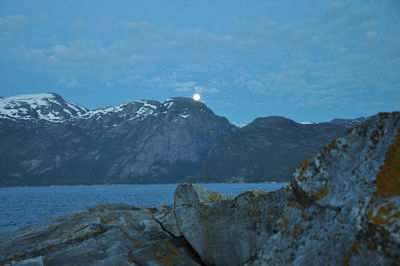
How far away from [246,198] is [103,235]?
5.70m

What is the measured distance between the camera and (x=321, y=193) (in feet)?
16.5

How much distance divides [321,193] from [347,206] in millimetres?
529

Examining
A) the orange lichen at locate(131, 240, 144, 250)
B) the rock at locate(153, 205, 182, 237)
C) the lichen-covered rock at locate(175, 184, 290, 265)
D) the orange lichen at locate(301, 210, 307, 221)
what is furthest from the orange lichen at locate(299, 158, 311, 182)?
the orange lichen at locate(131, 240, 144, 250)

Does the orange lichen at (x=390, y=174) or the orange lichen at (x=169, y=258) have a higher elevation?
the orange lichen at (x=390, y=174)

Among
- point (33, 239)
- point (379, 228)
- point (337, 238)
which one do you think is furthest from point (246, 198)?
point (33, 239)

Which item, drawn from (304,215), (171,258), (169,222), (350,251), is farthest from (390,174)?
(169,222)

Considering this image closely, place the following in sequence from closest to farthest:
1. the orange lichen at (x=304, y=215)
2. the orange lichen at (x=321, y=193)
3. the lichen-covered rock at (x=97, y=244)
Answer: the orange lichen at (x=321, y=193) < the orange lichen at (x=304, y=215) < the lichen-covered rock at (x=97, y=244)

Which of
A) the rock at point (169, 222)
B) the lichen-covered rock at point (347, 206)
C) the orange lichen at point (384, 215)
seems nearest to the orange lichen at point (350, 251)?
the lichen-covered rock at point (347, 206)

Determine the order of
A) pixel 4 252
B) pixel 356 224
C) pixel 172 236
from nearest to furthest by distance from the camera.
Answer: pixel 356 224
pixel 4 252
pixel 172 236

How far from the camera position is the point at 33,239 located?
11.6 m

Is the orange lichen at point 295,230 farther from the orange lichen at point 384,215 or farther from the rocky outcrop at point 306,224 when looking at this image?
the orange lichen at point 384,215

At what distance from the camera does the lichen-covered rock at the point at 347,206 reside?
4.00m

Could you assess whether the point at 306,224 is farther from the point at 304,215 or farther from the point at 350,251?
the point at 350,251

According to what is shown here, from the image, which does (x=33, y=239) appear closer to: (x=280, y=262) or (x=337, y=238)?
(x=280, y=262)
